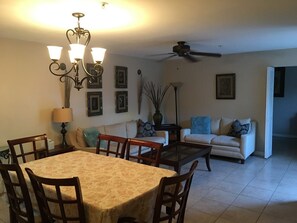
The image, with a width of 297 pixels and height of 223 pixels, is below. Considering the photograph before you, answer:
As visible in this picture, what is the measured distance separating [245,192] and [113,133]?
8.76 feet

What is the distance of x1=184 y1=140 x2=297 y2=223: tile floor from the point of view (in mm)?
2924

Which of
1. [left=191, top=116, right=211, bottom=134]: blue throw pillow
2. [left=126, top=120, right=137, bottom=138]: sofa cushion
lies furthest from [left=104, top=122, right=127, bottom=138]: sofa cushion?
[left=191, top=116, right=211, bottom=134]: blue throw pillow

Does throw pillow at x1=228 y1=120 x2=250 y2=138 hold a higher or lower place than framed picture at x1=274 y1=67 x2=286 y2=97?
lower

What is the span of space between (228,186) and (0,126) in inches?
142

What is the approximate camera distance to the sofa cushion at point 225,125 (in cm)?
561

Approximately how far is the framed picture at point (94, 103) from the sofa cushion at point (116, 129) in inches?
15.5

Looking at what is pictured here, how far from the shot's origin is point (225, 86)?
590 cm

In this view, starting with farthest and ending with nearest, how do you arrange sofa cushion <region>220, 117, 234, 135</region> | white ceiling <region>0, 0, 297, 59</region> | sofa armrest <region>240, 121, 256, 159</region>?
sofa cushion <region>220, 117, 234, 135</region> < sofa armrest <region>240, 121, 256, 159</region> < white ceiling <region>0, 0, 297, 59</region>

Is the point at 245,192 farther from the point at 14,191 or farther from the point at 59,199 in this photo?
the point at 14,191

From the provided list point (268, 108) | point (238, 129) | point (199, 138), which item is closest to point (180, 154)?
point (199, 138)

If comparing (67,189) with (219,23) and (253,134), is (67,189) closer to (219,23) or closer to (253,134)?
(219,23)

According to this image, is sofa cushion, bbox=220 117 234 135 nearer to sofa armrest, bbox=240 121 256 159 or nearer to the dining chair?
sofa armrest, bbox=240 121 256 159

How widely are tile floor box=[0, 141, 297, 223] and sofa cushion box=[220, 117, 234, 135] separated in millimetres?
781

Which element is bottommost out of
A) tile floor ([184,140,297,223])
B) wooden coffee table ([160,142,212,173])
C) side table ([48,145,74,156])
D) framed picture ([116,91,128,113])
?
tile floor ([184,140,297,223])
